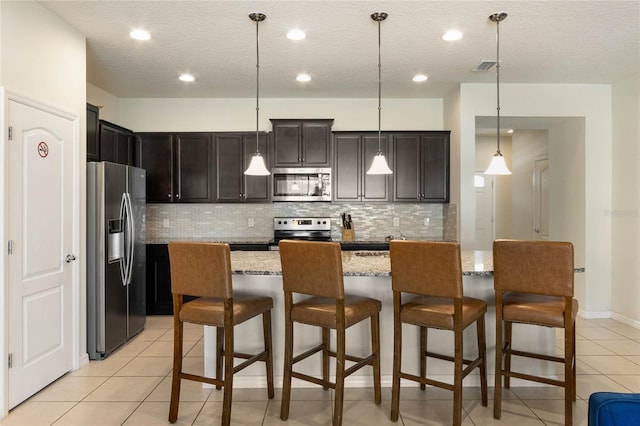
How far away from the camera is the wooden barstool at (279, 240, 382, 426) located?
2416 mm

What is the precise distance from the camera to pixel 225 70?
4.46 meters

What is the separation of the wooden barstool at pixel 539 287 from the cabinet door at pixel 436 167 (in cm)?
282

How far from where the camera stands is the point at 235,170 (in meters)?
5.42

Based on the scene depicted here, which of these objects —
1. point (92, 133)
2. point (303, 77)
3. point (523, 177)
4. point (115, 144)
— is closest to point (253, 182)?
point (303, 77)

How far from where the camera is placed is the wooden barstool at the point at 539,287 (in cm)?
243

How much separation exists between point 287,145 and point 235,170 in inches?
29.2

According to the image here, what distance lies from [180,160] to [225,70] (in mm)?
1484

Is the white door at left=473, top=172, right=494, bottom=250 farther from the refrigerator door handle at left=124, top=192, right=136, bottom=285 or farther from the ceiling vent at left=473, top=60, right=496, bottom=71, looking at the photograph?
the refrigerator door handle at left=124, top=192, right=136, bottom=285

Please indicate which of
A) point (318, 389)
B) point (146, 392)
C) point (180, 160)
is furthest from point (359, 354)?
point (180, 160)

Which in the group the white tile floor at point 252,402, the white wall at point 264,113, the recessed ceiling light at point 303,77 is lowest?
the white tile floor at point 252,402

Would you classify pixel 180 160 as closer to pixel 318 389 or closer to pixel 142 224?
pixel 142 224

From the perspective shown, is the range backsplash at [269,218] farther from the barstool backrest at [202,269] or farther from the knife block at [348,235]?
the barstool backrest at [202,269]

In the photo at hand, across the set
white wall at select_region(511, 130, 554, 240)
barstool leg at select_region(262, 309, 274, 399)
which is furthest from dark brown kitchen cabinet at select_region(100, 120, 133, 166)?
white wall at select_region(511, 130, 554, 240)

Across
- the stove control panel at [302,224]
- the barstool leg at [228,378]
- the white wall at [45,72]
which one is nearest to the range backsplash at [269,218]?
the stove control panel at [302,224]
